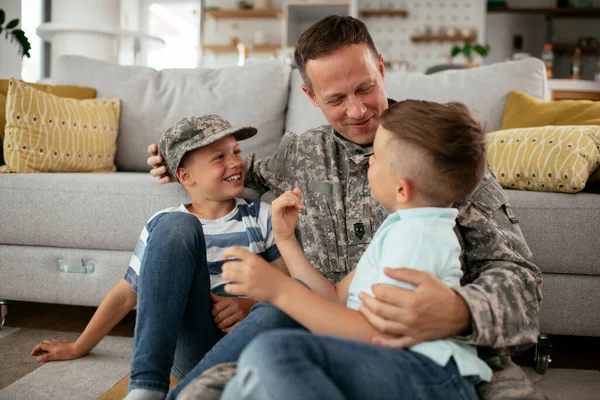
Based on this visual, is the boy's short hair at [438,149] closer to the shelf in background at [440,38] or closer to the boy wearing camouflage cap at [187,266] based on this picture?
the boy wearing camouflage cap at [187,266]

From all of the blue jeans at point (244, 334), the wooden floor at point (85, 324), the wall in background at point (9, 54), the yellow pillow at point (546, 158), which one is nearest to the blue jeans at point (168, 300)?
the blue jeans at point (244, 334)

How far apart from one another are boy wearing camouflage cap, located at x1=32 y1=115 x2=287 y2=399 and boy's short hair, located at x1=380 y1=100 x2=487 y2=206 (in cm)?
48

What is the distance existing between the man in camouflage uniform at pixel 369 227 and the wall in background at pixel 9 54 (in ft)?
13.2

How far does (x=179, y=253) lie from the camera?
1113 millimetres

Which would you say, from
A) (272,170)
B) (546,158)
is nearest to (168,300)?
(272,170)

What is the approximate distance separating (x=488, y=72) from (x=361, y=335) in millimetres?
1699

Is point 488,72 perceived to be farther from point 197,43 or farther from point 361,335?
point 197,43

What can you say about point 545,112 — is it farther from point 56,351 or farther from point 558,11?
point 558,11

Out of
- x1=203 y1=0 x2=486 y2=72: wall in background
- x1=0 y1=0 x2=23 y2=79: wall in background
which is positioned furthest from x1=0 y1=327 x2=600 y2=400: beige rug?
x1=203 y1=0 x2=486 y2=72: wall in background

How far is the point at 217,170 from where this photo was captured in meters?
1.45

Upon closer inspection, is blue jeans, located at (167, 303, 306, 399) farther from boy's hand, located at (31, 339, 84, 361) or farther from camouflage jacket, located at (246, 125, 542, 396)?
boy's hand, located at (31, 339, 84, 361)

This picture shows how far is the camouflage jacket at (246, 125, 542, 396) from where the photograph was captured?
90 cm

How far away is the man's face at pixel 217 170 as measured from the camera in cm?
145

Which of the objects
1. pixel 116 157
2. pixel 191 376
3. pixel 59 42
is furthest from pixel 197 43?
pixel 191 376
